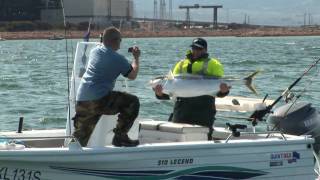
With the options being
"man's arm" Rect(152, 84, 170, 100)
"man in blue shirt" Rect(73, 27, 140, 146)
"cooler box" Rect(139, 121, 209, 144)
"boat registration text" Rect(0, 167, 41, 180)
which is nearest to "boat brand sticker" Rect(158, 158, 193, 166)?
"man in blue shirt" Rect(73, 27, 140, 146)

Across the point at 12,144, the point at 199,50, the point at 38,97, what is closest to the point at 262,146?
the point at 199,50

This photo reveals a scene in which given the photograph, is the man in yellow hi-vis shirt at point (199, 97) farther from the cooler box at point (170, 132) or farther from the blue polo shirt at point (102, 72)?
the blue polo shirt at point (102, 72)

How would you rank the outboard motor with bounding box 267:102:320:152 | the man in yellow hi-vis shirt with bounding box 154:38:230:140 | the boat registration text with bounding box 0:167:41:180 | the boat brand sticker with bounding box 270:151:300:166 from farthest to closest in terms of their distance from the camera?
the outboard motor with bounding box 267:102:320:152
the man in yellow hi-vis shirt with bounding box 154:38:230:140
the boat brand sticker with bounding box 270:151:300:166
the boat registration text with bounding box 0:167:41:180

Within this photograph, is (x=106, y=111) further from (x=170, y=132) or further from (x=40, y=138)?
(x=170, y=132)

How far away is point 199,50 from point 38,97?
1368 centimetres

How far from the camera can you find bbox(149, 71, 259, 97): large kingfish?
28.3 ft

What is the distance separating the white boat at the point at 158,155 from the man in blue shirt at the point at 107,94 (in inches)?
6.6

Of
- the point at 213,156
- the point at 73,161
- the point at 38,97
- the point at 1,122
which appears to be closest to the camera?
the point at 73,161

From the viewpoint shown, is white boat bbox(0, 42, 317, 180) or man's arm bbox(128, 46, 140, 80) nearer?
white boat bbox(0, 42, 317, 180)

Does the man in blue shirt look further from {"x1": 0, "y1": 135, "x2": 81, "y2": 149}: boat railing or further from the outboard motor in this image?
the outboard motor

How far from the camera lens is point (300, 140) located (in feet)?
28.2

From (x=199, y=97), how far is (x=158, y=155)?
114 centimetres

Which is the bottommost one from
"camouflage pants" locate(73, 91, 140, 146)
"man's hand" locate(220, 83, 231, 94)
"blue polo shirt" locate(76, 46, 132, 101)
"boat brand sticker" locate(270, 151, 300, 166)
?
"boat brand sticker" locate(270, 151, 300, 166)

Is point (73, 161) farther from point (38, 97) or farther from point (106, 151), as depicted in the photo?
point (38, 97)
